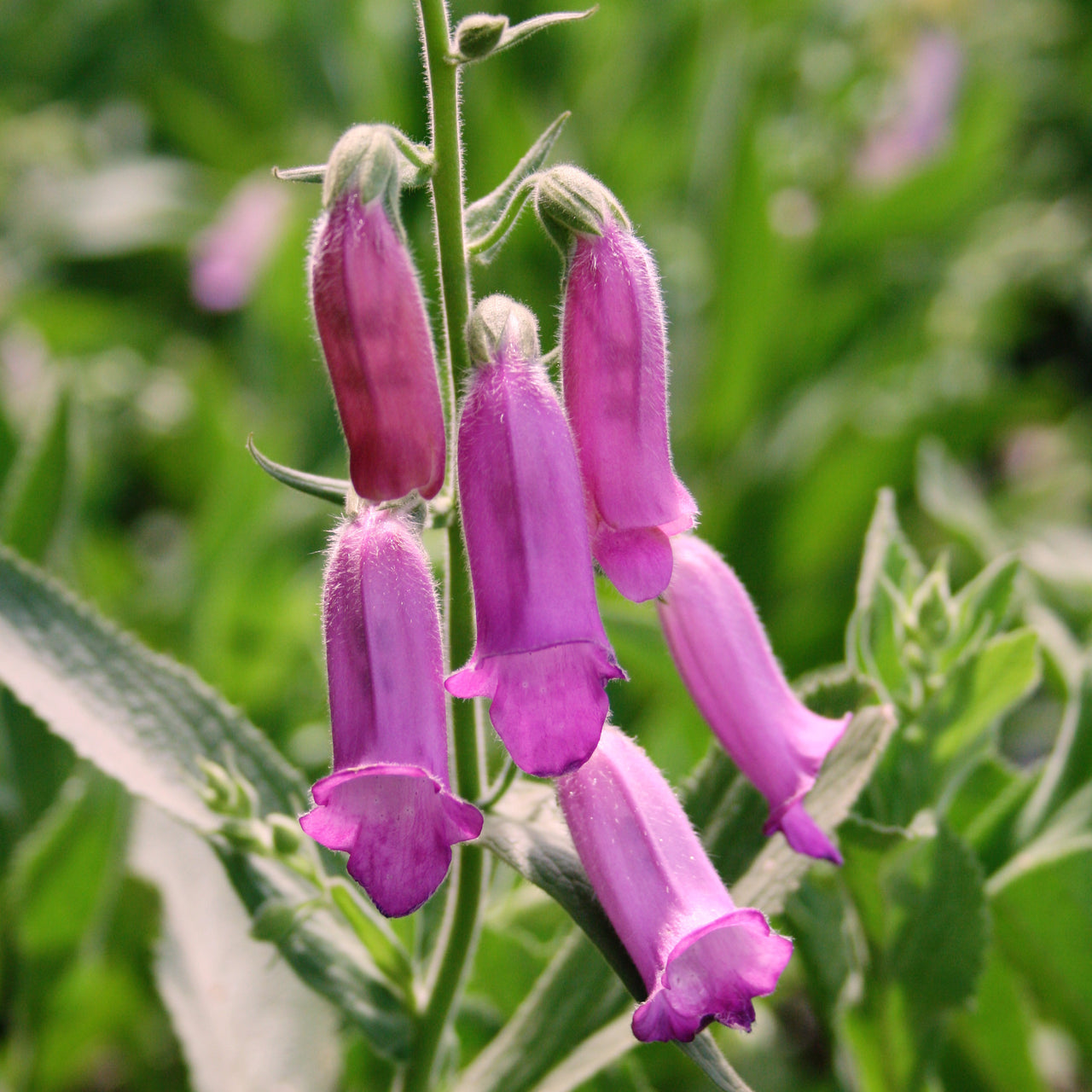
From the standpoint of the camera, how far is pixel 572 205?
3.16 feet

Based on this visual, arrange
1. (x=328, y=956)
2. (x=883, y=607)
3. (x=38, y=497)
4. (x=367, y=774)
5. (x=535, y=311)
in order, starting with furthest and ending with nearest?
(x=535, y=311) → (x=38, y=497) → (x=883, y=607) → (x=328, y=956) → (x=367, y=774)

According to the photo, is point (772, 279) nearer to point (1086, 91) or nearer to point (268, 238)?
point (268, 238)

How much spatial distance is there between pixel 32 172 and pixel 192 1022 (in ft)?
8.32

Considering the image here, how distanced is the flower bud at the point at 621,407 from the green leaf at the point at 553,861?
22 centimetres

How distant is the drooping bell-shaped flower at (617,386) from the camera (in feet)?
3.05

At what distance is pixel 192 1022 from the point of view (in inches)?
51.0

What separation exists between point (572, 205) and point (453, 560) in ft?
0.95

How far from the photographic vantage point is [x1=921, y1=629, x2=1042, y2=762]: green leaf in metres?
1.19

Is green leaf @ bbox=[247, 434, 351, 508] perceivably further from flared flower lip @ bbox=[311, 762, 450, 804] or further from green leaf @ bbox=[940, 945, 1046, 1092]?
green leaf @ bbox=[940, 945, 1046, 1092]

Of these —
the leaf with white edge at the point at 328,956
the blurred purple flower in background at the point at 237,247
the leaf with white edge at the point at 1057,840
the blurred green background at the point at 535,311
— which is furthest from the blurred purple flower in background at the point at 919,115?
the leaf with white edge at the point at 328,956

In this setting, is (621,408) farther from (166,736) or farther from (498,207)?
(166,736)

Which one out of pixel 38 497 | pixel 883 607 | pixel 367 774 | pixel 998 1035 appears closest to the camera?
pixel 367 774

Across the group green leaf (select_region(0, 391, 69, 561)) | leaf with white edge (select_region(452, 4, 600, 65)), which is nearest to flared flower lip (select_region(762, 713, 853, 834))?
leaf with white edge (select_region(452, 4, 600, 65))

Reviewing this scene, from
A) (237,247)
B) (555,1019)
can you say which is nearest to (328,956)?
(555,1019)
